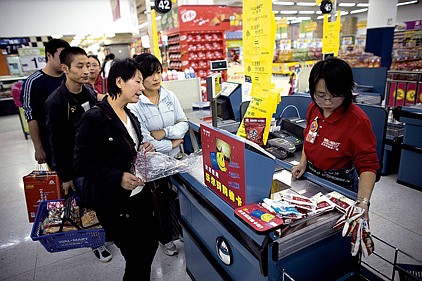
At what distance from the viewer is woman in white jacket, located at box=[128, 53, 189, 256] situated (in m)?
2.15

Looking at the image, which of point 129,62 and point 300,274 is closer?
point 300,274

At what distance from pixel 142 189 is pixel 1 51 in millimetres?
12402

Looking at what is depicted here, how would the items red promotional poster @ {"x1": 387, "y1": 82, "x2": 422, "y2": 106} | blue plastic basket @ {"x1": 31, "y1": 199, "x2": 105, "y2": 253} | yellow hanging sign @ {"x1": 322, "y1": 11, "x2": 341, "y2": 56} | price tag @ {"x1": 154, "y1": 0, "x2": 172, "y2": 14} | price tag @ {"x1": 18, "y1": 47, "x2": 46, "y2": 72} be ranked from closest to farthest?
blue plastic basket @ {"x1": 31, "y1": 199, "x2": 105, "y2": 253} < price tag @ {"x1": 154, "y1": 0, "x2": 172, "y2": 14} < red promotional poster @ {"x1": 387, "y1": 82, "x2": 422, "y2": 106} < yellow hanging sign @ {"x1": 322, "y1": 11, "x2": 341, "y2": 56} < price tag @ {"x1": 18, "y1": 47, "x2": 46, "y2": 72}

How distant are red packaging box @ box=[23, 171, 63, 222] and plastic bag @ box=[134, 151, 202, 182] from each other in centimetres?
148

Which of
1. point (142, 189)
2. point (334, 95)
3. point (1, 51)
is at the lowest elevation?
point (142, 189)

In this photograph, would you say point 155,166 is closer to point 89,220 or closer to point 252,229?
point 252,229

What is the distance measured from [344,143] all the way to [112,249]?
2335 millimetres

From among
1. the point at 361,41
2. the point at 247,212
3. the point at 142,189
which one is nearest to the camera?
the point at 247,212

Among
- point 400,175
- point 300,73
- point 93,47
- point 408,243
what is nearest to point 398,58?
point 300,73

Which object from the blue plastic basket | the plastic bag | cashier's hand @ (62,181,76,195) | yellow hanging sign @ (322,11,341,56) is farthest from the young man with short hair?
yellow hanging sign @ (322,11,341,56)

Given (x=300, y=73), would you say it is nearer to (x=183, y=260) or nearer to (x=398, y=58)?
(x=183, y=260)

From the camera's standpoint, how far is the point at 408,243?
2.55 meters

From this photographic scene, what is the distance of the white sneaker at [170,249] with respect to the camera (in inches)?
103

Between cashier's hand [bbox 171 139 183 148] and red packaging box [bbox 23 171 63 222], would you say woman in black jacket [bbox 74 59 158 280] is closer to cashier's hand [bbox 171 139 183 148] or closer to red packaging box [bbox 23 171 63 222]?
cashier's hand [bbox 171 139 183 148]
